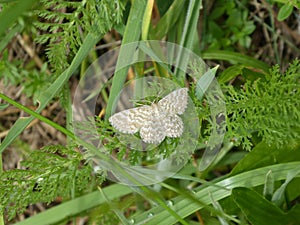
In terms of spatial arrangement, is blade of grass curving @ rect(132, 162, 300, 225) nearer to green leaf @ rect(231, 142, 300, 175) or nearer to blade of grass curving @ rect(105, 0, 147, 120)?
green leaf @ rect(231, 142, 300, 175)

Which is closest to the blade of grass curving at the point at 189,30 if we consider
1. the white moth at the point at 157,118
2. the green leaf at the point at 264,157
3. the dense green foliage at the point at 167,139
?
the dense green foliage at the point at 167,139

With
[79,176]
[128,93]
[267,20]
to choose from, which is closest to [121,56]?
[128,93]

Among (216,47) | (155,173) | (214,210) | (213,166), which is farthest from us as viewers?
(216,47)

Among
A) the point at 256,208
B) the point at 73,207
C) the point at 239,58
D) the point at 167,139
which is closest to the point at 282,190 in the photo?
the point at 256,208

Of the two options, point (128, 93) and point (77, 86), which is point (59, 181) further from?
point (77, 86)

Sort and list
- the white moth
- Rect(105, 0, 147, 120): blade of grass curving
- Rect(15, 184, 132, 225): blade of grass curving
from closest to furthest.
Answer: the white moth < Rect(105, 0, 147, 120): blade of grass curving < Rect(15, 184, 132, 225): blade of grass curving

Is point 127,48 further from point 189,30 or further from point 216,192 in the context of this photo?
point 216,192

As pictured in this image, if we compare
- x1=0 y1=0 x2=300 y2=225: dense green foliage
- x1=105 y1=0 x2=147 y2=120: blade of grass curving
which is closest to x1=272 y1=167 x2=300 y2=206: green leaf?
x1=0 y1=0 x2=300 y2=225: dense green foliage
